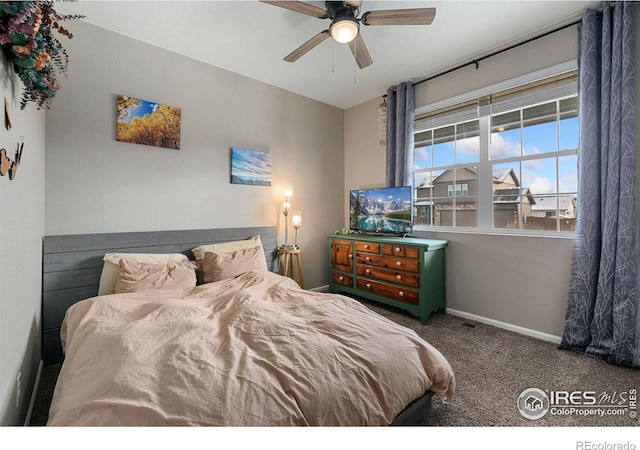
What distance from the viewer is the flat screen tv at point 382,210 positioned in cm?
337

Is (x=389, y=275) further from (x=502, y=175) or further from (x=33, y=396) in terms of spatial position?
(x=33, y=396)

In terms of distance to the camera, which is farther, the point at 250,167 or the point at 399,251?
the point at 250,167

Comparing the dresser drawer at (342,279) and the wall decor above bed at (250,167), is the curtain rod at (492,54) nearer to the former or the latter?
the wall decor above bed at (250,167)

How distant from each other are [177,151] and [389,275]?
106 inches

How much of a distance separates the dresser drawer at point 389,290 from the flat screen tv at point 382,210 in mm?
677

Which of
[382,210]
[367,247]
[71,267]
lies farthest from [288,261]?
[71,267]

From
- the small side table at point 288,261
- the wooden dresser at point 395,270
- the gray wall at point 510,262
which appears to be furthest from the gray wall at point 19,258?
the gray wall at point 510,262

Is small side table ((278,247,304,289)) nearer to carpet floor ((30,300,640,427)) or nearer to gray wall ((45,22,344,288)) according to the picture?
gray wall ((45,22,344,288))

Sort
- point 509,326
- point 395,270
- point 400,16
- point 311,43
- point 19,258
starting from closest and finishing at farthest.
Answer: point 19,258 < point 400,16 < point 311,43 < point 509,326 < point 395,270

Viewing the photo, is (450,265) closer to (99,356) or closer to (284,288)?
(284,288)

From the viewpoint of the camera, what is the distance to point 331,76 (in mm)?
3344

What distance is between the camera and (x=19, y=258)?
4.63ft
